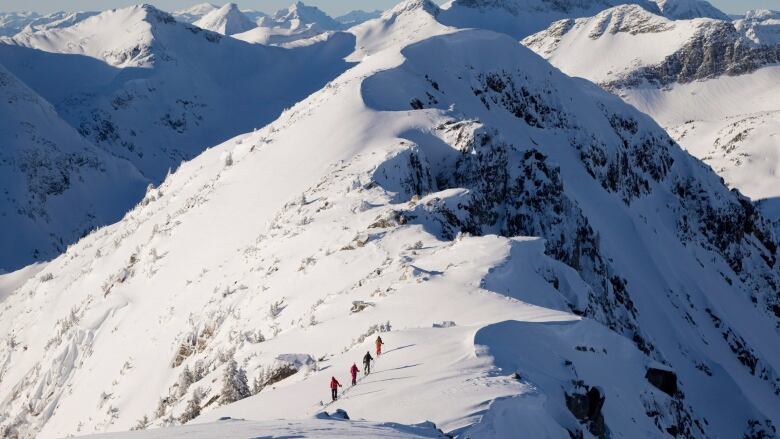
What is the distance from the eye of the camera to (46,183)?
267 ft

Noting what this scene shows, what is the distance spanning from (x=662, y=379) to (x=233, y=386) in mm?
12441

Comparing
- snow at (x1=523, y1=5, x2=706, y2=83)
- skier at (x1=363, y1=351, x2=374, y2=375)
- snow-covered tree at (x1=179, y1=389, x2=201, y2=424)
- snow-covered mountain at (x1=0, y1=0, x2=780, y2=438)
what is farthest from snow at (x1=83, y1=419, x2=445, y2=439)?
snow at (x1=523, y1=5, x2=706, y2=83)

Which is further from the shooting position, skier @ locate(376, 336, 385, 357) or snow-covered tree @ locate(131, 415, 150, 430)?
snow-covered tree @ locate(131, 415, 150, 430)

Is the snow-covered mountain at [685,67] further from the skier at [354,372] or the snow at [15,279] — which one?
the skier at [354,372]

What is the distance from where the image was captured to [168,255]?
1439 inches

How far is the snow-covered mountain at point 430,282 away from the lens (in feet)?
57.7

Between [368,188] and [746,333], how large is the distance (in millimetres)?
37901

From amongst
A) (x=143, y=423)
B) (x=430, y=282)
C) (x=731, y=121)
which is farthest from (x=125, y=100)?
(x=731, y=121)

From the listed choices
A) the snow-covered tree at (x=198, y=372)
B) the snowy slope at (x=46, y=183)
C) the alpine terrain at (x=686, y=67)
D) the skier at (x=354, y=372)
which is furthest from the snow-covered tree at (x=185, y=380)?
the alpine terrain at (x=686, y=67)

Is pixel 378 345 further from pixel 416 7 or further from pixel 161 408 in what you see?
pixel 416 7

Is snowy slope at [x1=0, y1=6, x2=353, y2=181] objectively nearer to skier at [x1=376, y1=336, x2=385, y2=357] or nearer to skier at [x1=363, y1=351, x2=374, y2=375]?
skier at [x1=376, y1=336, x2=385, y2=357]

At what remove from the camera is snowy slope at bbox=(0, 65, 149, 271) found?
245 ft

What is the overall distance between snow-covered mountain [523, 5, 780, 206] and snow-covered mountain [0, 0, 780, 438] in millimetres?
Result: 83959

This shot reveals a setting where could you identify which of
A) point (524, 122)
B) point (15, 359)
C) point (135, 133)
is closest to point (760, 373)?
point (524, 122)
